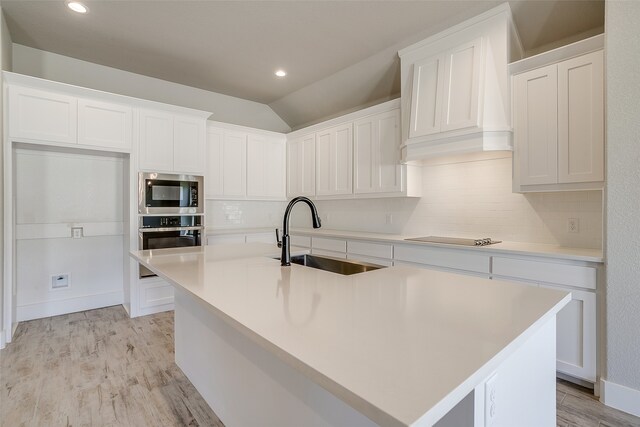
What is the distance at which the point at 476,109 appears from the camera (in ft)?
8.77

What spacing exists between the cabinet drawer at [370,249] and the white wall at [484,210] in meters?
0.56

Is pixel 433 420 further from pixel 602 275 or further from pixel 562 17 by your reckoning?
pixel 562 17

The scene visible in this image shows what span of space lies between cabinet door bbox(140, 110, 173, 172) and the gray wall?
3.95 metres

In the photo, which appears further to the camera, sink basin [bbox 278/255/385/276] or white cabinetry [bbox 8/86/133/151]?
white cabinetry [bbox 8/86/133/151]

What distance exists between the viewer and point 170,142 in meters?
3.72

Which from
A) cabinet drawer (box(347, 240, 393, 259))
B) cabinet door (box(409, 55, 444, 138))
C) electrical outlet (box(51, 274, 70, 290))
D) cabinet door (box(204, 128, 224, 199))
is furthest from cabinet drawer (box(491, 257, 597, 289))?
electrical outlet (box(51, 274, 70, 290))

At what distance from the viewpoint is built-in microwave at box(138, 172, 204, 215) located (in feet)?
11.5

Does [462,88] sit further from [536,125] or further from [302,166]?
[302,166]

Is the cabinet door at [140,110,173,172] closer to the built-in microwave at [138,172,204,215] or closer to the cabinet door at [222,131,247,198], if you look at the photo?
the built-in microwave at [138,172,204,215]

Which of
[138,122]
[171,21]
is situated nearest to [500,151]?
[171,21]

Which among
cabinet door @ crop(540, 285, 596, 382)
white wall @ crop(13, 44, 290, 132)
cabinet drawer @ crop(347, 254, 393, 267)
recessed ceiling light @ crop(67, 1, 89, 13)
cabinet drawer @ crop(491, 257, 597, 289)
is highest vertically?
recessed ceiling light @ crop(67, 1, 89, 13)

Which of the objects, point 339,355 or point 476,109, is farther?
point 476,109

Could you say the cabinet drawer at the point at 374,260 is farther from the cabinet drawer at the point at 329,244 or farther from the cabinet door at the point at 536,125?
the cabinet door at the point at 536,125

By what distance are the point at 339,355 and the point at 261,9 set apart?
2.94 m
